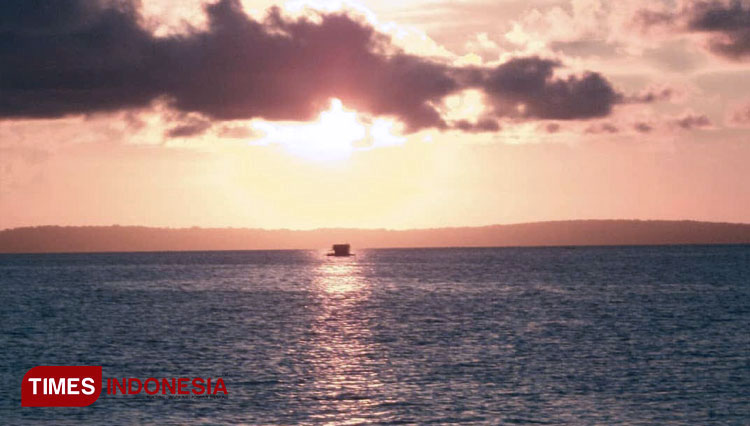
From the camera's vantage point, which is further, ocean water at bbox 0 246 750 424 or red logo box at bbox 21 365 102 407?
red logo box at bbox 21 365 102 407

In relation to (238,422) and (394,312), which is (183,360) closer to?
(238,422)

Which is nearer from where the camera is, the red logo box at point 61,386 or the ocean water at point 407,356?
the ocean water at point 407,356

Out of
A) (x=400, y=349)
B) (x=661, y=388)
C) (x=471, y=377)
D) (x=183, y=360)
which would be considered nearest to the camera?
(x=661, y=388)

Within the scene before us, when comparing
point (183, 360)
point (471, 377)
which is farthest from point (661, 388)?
point (183, 360)

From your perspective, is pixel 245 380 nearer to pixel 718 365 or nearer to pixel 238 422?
pixel 238 422

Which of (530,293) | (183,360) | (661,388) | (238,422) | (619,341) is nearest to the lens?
(238,422)

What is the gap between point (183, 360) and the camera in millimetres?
64000

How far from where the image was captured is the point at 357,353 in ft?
219

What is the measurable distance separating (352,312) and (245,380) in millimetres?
55285

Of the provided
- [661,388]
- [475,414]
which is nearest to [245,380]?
[475,414]

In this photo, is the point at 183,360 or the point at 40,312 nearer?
the point at 183,360

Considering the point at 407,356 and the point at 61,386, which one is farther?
the point at 407,356

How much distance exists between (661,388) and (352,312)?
61299mm

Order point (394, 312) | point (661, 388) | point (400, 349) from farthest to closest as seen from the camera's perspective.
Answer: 1. point (394, 312)
2. point (400, 349)
3. point (661, 388)
